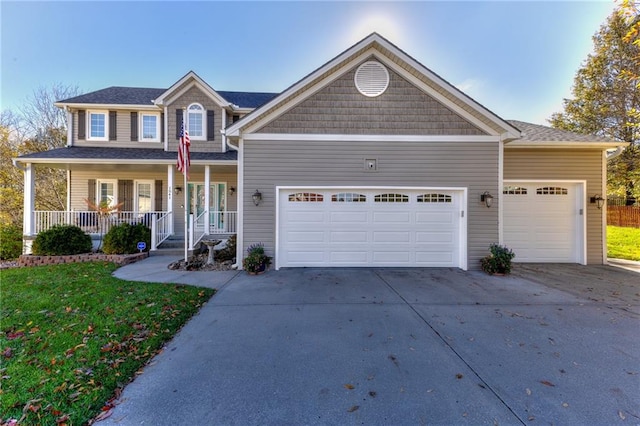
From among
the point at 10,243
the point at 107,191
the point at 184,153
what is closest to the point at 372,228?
the point at 184,153

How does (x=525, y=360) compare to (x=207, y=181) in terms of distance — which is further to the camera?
(x=207, y=181)

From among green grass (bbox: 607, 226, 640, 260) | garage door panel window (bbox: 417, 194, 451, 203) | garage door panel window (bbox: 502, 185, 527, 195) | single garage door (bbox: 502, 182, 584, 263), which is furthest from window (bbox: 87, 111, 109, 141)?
green grass (bbox: 607, 226, 640, 260)

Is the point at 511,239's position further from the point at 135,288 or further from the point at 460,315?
the point at 135,288

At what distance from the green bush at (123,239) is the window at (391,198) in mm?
7990

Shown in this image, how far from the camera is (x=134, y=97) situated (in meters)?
12.8

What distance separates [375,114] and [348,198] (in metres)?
2.45

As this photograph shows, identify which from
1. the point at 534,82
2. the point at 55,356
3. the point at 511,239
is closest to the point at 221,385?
the point at 55,356

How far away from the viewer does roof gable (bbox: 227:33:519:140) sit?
279 inches

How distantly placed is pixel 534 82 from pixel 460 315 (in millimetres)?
13596

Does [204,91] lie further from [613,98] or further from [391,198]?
[613,98]

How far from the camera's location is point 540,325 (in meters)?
3.94

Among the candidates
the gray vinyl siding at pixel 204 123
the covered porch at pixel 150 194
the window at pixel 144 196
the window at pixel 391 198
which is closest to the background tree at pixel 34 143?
the covered porch at pixel 150 194

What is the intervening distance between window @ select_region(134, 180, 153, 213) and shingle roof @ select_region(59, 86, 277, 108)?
12.2 ft

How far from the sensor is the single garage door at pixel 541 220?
8141 millimetres
